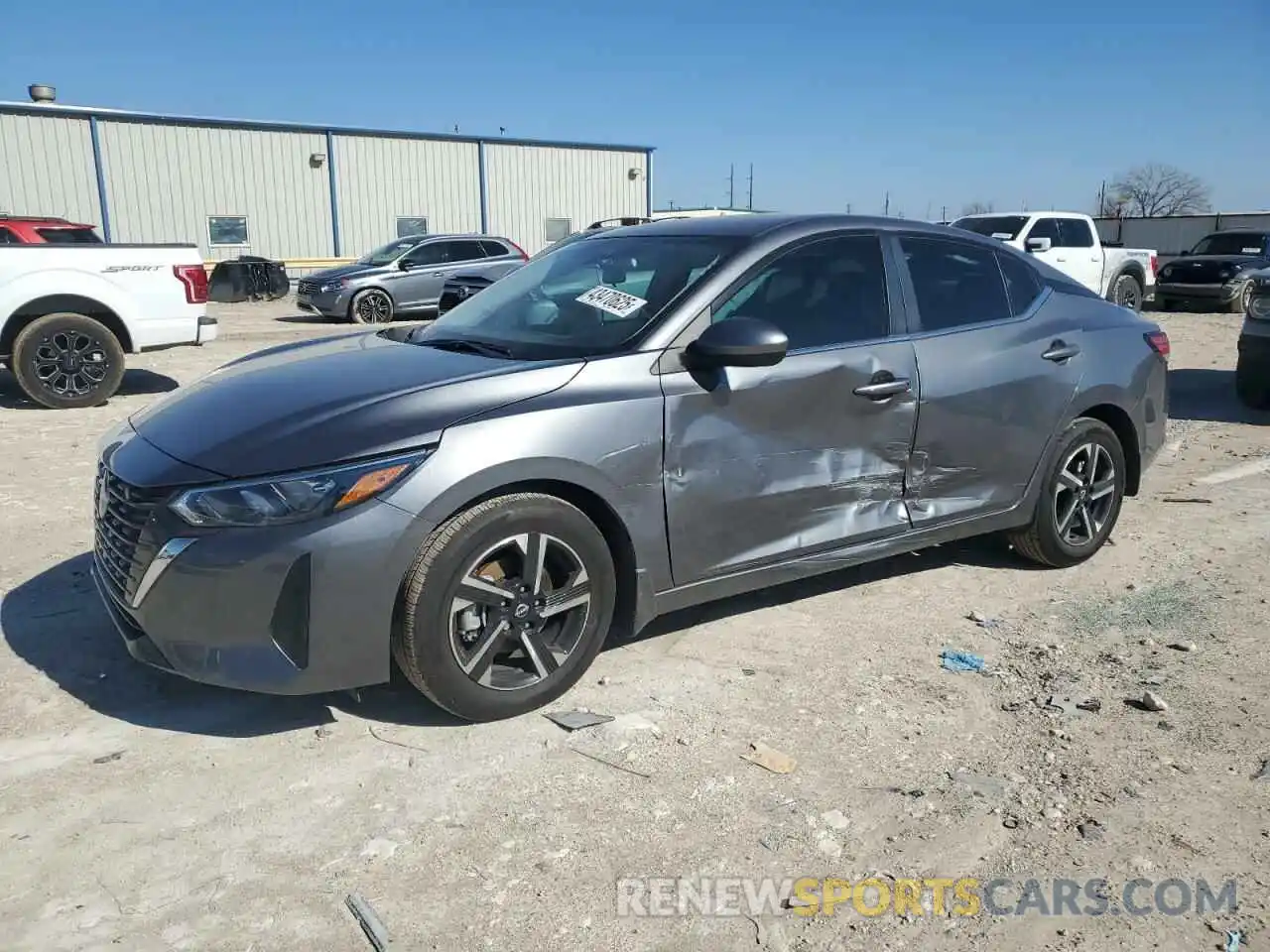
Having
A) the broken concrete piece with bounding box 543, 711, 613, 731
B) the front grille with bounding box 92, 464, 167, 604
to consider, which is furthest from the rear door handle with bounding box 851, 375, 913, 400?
the front grille with bounding box 92, 464, 167, 604

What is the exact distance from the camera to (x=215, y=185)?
26469 millimetres

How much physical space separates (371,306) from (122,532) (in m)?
15.5

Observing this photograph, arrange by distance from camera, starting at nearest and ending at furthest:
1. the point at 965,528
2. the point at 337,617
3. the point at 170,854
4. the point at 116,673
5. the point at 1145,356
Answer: the point at 170,854 → the point at 337,617 → the point at 116,673 → the point at 965,528 → the point at 1145,356

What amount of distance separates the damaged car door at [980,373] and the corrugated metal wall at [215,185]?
2534 centimetres

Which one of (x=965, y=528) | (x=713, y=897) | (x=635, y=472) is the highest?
(x=635, y=472)

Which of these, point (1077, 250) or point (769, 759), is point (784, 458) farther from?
point (1077, 250)

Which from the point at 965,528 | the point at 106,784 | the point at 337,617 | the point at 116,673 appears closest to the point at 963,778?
the point at 965,528

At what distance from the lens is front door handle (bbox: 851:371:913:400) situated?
3.99 metres

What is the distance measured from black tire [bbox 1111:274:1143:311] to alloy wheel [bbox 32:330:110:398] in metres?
16.1

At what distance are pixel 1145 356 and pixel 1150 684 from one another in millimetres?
2088

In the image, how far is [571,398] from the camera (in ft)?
11.0

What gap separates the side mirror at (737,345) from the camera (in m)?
3.49

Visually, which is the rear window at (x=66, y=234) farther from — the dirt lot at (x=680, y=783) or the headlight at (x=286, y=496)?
the headlight at (x=286, y=496)

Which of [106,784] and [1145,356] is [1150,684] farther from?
[106,784]
